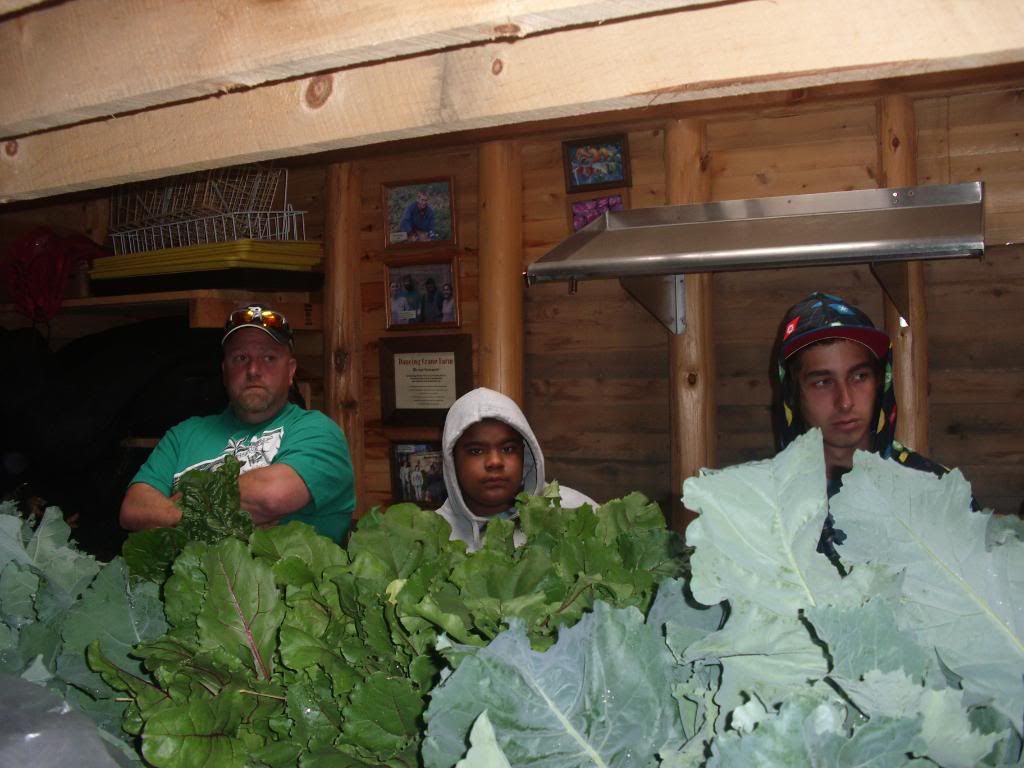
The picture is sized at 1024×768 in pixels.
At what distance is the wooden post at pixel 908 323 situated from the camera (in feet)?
8.32

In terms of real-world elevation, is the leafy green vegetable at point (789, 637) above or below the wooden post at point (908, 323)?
below

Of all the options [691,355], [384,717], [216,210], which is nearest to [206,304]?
[216,210]

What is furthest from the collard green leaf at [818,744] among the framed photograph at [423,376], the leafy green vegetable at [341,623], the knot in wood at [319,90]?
the framed photograph at [423,376]

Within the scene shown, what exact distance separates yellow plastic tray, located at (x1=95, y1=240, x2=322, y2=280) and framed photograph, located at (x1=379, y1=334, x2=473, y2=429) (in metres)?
0.47

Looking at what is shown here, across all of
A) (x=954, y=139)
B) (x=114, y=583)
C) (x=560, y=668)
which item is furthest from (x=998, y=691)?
(x=954, y=139)

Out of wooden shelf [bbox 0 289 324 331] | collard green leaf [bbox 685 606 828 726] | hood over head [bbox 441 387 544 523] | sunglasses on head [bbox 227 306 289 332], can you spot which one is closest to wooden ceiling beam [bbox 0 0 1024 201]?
collard green leaf [bbox 685 606 828 726]

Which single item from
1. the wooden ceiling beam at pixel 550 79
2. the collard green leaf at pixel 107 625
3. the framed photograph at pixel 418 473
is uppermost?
the wooden ceiling beam at pixel 550 79

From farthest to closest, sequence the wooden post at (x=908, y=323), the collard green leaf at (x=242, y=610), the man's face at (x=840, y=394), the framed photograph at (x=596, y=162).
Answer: the framed photograph at (x=596, y=162), the wooden post at (x=908, y=323), the man's face at (x=840, y=394), the collard green leaf at (x=242, y=610)

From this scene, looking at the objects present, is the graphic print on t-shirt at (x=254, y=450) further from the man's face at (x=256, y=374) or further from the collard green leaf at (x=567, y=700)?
the collard green leaf at (x=567, y=700)

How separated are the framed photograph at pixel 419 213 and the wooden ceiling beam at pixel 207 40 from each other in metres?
2.45

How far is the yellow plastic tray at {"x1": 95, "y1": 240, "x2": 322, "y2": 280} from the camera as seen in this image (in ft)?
10.8

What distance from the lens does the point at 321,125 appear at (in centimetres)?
76

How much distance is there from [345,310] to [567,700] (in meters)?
2.89

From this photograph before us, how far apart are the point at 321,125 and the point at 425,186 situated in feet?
8.40
